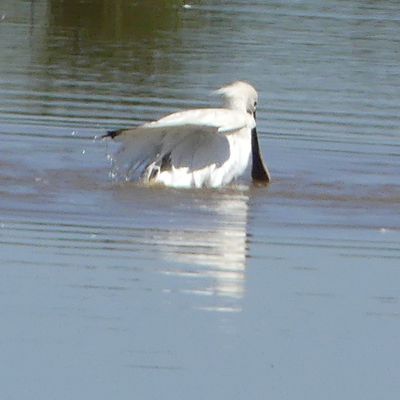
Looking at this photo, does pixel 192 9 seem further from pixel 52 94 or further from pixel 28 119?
pixel 28 119

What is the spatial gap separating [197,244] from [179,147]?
84.9 inches

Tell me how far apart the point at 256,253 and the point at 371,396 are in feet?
8.66

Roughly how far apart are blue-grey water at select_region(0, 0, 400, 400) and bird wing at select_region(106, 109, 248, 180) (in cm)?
17

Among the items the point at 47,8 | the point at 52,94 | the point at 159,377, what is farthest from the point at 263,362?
the point at 47,8

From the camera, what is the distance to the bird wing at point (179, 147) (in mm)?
11586

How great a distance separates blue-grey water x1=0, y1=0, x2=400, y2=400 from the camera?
23.6 ft

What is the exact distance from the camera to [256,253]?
9523 mm

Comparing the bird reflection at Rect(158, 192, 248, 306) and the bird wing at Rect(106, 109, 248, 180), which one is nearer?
the bird reflection at Rect(158, 192, 248, 306)

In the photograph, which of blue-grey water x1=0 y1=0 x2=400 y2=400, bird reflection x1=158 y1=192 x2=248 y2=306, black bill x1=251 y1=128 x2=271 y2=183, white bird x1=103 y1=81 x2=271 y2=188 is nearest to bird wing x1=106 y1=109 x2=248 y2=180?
white bird x1=103 y1=81 x2=271 y2=188

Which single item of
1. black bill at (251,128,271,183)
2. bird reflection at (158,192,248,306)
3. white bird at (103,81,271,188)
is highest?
bird reflection at (158,192,248,306)

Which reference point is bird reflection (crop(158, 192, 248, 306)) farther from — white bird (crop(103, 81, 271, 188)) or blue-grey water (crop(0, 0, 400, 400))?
white bird (crop(103, 81, 271, 188))

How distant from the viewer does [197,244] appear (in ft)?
31.8

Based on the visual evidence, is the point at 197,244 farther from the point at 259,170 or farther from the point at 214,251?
the point at 259,170

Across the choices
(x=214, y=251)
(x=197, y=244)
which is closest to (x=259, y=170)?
(x=197, y=244)
